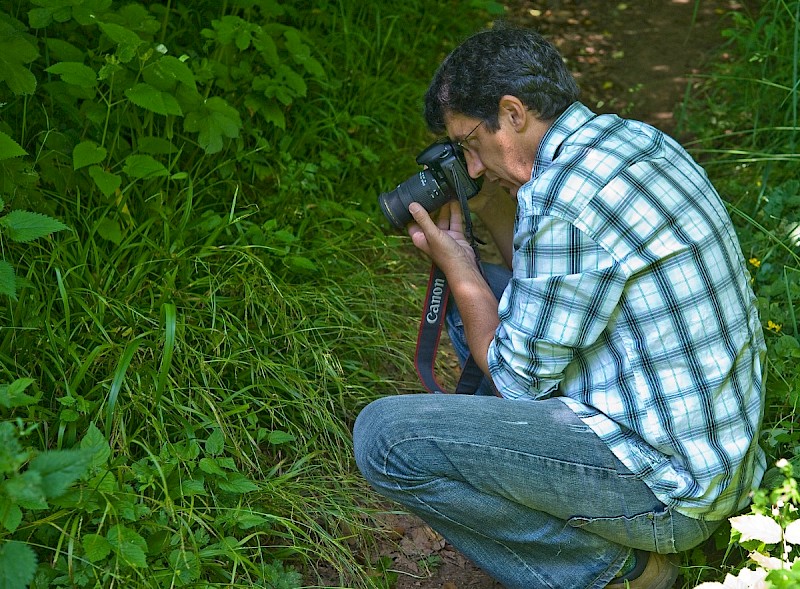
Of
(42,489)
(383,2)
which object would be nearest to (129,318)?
(42,489)

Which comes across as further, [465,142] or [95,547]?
[465,142]

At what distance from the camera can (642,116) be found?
4.59 m

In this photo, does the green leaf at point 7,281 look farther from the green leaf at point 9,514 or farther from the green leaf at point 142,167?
the green leaf at point 142,167

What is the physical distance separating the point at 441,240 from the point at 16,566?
3.93 feet

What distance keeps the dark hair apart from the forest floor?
1.71 m

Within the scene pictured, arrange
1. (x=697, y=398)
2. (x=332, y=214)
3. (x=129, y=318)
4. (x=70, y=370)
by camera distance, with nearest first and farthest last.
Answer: (x=697, y=398), (x=70, y=370), (x=129, y=318), (x=332, y=214)

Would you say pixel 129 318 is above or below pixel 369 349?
above

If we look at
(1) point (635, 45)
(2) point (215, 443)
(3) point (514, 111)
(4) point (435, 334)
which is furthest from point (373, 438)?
(1) point (635, 45)

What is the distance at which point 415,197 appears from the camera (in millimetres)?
2305

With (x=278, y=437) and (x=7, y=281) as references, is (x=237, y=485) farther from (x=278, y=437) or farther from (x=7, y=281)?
(x=7, y=281)

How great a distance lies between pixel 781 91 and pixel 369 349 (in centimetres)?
207

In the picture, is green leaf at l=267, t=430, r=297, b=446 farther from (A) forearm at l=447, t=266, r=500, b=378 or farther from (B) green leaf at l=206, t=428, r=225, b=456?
(A) forearm at l=447, t=266, r=500, b=378

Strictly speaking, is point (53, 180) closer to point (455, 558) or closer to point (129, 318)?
point (129, 318)

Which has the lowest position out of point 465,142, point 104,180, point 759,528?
point 759,528
